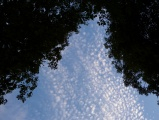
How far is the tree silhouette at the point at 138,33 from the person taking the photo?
26672 mm

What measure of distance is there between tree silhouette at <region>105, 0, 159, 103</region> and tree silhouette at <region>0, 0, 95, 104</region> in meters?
3.91

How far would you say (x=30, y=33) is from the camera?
81.1ft

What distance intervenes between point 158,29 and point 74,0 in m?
9.92

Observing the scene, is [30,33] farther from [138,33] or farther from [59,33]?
[138,33]

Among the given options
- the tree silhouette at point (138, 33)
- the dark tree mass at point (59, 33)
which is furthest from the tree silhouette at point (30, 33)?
the tree silhouette at point (138, 33)

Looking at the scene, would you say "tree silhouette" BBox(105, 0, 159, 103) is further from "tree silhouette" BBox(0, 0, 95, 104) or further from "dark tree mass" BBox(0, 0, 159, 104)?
"tree silhouette" BBox(0, 0, 95, 104)

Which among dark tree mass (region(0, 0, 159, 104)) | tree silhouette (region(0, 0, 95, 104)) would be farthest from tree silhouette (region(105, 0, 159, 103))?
tree silhouette (region(0, 0, 95, 104))

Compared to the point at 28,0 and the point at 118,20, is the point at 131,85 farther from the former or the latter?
the point at 28,0

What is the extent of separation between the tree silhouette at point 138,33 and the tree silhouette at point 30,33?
3.91 metres

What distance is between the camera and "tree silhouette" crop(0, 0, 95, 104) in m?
24.0

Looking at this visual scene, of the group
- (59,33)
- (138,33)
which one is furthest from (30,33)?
(138,33)

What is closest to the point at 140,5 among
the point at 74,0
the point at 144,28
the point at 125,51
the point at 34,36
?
the point at 144,28

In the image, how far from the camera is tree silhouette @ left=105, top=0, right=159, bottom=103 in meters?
26.7

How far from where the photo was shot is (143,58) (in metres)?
26.9
